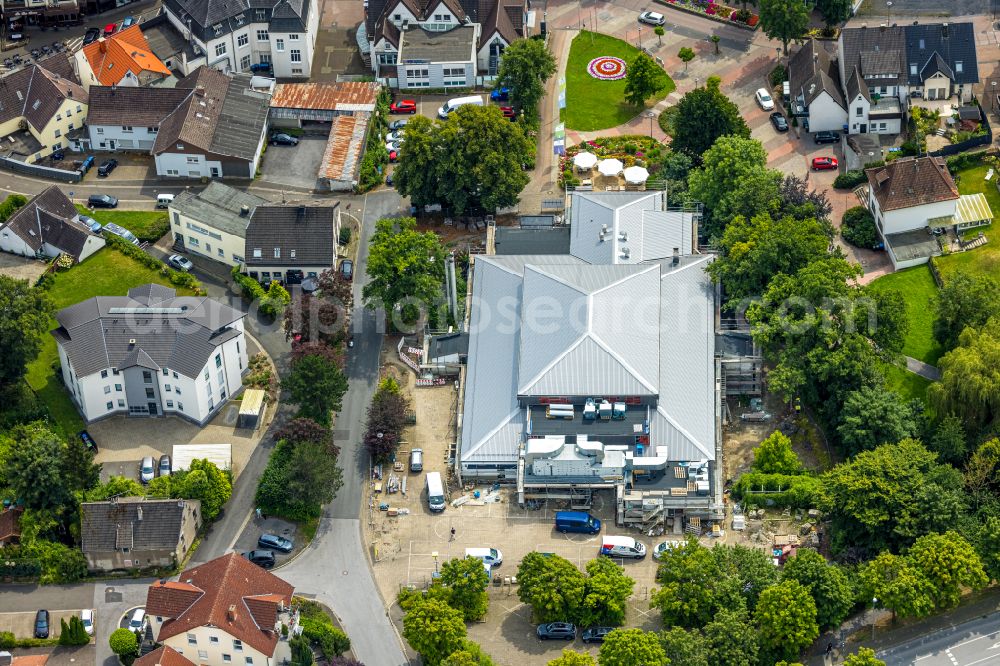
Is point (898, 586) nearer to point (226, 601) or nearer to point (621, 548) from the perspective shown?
point (621, 548)

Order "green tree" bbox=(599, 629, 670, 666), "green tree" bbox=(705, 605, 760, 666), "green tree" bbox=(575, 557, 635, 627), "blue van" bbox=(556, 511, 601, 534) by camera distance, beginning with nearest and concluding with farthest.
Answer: "green tree" bbox=(599, 629, 670, 666) → "green tree" bbox=(705, 605, 760, 666) → "green tree" bbox=(575, 557, 635, 627) → "blue van" bbox=(556, 511, 601, 534)

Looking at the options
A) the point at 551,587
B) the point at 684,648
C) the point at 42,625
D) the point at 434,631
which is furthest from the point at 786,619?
the point at 42,625

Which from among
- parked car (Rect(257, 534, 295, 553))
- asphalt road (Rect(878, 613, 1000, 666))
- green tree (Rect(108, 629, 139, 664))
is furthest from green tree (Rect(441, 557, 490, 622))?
asphalt road (Rect(878, 613, 1000, 666))

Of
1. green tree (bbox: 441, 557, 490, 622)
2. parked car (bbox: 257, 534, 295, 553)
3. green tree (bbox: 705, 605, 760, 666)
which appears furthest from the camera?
parked car (bbox: 257, 534, 295, 553)

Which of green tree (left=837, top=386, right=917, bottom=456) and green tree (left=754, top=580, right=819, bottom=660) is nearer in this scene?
green tree (left=754, top=580, right=819, bottom=660)

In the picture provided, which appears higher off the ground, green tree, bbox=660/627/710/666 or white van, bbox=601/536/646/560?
white van, bbox=601/536/646/560

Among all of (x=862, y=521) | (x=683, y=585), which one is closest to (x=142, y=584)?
(x=683, y=585)

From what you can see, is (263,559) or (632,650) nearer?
(632,650)

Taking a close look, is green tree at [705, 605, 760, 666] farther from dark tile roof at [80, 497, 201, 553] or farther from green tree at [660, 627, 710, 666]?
dark tile roof at [80, 497, 201, 553]
